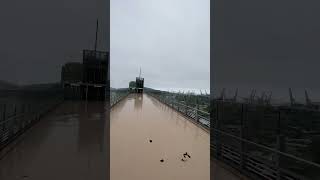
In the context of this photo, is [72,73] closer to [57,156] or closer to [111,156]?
[57,156]

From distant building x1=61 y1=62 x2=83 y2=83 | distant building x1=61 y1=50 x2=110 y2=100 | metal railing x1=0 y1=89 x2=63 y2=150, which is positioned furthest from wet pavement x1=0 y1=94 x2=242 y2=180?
distant building x1=61 y1=62 x2=83 y2=83

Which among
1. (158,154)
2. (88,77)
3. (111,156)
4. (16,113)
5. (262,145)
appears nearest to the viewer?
(262,145)

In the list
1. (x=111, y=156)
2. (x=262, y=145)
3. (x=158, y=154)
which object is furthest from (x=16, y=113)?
(x=262, y=145)

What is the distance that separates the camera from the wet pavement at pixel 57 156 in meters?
4.83

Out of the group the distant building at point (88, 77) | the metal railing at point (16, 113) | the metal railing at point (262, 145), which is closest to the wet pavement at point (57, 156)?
the metal railing at point (16, 113)

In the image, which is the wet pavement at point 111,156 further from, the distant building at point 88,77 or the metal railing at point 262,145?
the distant building at point 88,77

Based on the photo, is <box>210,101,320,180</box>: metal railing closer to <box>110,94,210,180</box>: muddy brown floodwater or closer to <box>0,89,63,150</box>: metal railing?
<box>110,94,210,180</box>: muddy brown floodwater

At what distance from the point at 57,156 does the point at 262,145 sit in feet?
12.0

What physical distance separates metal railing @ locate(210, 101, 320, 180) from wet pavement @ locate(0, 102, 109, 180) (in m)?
2.03

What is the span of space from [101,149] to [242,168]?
9.75 ft

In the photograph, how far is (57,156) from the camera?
6.04 meters

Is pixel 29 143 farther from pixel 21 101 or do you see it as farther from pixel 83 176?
pixel 83 176

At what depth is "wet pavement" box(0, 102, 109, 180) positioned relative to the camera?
15.8 ft

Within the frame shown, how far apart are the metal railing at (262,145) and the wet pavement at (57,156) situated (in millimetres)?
2029
